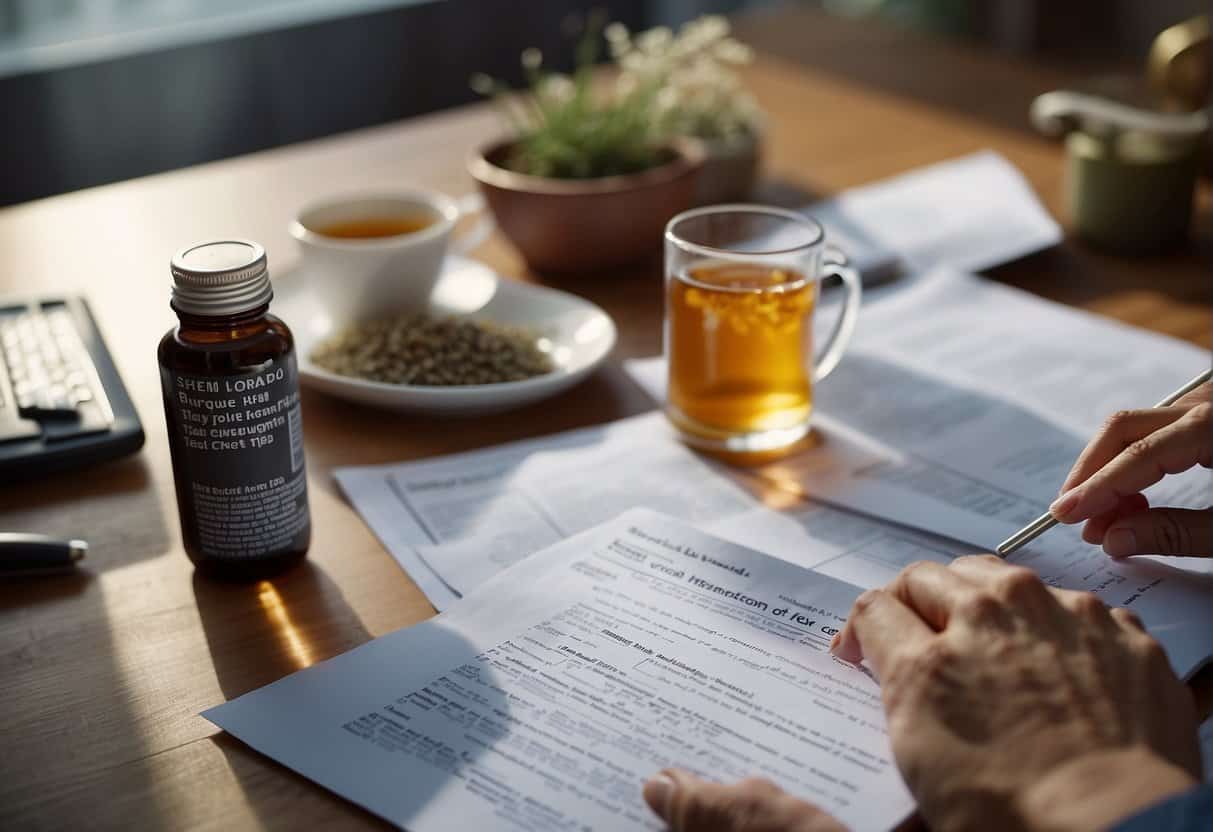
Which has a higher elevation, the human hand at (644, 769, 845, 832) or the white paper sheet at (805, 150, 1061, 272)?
the white paper sheet at (805, 150, 1061, 272)

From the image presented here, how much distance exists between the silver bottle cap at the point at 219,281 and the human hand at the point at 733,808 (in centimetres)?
36

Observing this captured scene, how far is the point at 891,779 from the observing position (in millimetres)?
632

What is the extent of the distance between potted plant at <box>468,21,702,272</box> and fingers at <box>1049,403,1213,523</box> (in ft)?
1.94

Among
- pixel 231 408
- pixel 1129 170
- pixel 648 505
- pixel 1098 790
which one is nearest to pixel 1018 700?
pixel 1098 790

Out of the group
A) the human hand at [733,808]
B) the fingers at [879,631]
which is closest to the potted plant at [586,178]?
the fingers at [879,631]

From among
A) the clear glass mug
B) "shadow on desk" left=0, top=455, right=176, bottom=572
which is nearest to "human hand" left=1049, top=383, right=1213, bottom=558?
the clear glass mug

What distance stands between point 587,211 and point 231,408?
588 millimetres

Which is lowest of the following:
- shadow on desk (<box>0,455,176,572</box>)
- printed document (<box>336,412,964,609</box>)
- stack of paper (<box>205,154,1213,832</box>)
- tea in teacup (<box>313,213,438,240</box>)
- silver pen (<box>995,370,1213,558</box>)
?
shadow on desk (<box>0,455,176,572</box>)

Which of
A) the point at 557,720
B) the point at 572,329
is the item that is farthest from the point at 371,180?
the point at 557,720

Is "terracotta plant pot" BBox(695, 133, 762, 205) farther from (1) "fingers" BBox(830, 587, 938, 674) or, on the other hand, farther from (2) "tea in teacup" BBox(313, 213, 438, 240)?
(1) "fingers" BBox(830, 587, 938, 674)

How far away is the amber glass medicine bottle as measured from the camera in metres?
0.72

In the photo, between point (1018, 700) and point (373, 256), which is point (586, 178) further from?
point (1018, 700)

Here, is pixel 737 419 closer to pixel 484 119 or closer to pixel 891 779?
pixel 891 779

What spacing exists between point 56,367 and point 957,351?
0.80 m
